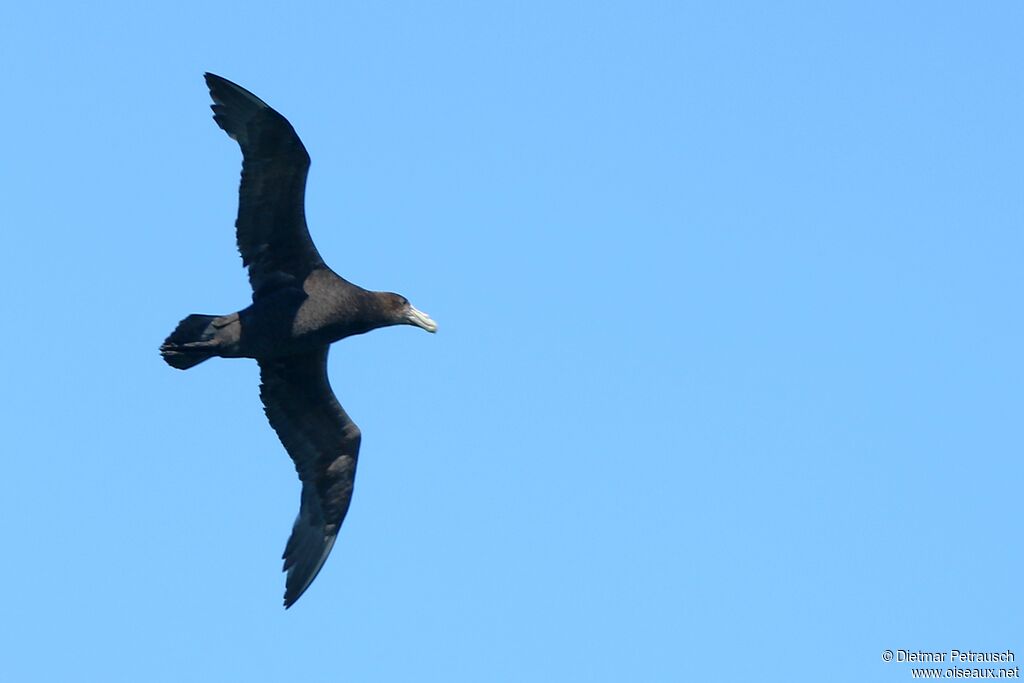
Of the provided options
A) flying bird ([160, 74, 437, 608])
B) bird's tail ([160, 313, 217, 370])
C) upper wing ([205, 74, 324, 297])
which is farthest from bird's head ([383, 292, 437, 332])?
bird's tail ([160, 313, 217, 370])

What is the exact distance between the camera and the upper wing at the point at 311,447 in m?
Answer: 20.2

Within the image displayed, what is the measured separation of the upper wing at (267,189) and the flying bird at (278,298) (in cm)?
1

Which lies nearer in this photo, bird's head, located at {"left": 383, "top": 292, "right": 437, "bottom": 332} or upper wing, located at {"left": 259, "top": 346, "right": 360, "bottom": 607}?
bird's head, located at {"left": 383, "top": 292, "right": 437, "bottom": 332}

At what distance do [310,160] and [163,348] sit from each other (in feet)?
8.19

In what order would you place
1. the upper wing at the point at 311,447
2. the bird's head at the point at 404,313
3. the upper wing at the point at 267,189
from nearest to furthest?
the upper wing at the point at 267,189 → the bird's head at the point at 404,313 → the upper wing at the point at 311,447

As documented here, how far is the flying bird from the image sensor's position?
1841 cm

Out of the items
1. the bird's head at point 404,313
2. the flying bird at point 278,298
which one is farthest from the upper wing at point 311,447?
the bird's head at point 404,313

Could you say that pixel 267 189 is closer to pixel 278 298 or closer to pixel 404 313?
pixel 278 298

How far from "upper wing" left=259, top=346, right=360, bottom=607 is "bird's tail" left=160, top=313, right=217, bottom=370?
166cm

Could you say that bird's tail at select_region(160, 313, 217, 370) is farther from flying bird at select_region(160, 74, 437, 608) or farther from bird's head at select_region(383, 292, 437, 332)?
bird's head at select_region(383, 292, 437, 332)

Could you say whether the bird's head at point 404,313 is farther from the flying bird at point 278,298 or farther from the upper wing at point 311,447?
the upper wing at point 311,447

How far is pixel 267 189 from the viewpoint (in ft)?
61.4

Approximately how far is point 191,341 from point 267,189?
5.87ft

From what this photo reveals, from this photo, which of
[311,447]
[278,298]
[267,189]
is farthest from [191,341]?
[311,447]
